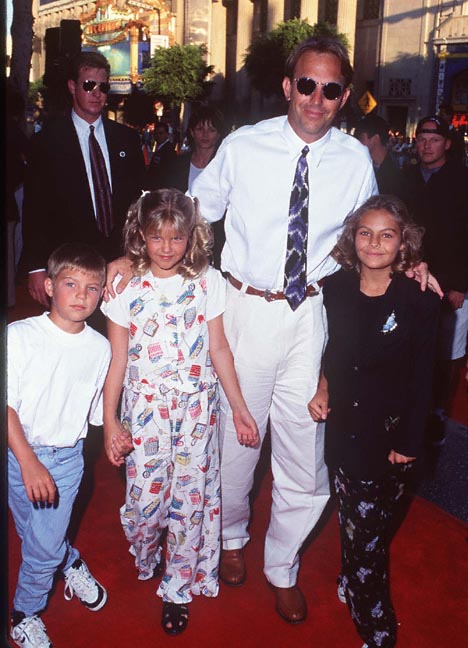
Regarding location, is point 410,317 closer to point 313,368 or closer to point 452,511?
point 313,368

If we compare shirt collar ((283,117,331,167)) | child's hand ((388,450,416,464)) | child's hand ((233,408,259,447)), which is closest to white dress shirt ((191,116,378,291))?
shirt collar ((283,117,331,167))

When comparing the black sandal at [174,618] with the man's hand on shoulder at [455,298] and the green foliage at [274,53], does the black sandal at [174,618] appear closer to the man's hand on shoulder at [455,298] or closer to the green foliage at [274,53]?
the man's hand on shoulder at [455,298]

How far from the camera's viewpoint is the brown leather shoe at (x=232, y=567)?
10.3 ft

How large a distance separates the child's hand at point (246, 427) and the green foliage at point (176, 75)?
137 feet

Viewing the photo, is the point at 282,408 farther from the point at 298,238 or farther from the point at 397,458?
the point at 298,238

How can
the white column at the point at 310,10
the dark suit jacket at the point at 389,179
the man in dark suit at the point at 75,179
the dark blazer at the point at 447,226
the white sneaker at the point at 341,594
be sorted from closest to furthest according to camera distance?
the white sneaker at the point at 341,594 → the man in dark suit at the point at 75,179 → the dark blazer at the point at 447,226 → the dark suit jacket at the point at 389,179 → the white column at the point at 310,10

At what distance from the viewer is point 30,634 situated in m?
2.60

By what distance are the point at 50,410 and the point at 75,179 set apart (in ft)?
5.45

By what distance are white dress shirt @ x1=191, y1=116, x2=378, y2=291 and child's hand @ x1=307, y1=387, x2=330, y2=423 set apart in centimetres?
49

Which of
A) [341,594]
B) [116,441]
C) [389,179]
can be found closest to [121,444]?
[116,441]

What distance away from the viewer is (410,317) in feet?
8.05

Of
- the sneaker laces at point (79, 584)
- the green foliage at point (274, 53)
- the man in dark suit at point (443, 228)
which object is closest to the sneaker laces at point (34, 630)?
the sneaker laces at point (79, 584)

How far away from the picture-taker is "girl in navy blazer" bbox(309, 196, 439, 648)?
2.47 metres

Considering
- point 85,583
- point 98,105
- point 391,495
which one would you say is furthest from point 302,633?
point 98,105
